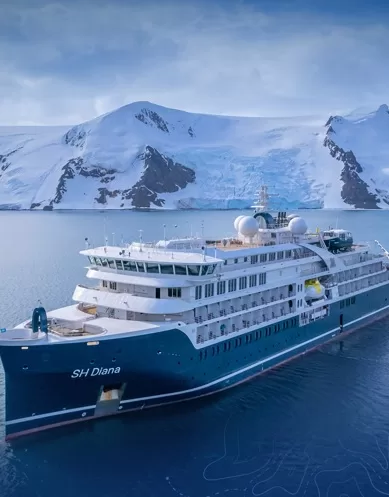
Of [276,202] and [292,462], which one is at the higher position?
[276,202]

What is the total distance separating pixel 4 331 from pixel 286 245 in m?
17.7

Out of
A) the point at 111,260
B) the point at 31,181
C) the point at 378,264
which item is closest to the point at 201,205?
the point at 31,181

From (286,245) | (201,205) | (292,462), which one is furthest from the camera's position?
(201,205)

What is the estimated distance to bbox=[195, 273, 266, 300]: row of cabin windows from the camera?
2772cm

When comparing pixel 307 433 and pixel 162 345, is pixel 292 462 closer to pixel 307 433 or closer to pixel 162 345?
pixel 307 433

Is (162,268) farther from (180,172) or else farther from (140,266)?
(180,172)

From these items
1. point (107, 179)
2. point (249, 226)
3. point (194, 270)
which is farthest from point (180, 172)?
point (194, 270)

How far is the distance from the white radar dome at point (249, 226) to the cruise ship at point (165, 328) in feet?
0.22

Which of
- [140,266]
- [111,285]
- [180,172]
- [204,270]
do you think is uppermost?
[180,172]

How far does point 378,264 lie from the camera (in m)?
45.6

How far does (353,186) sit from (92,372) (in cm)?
17415

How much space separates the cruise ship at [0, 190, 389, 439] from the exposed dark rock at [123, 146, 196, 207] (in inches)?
5931

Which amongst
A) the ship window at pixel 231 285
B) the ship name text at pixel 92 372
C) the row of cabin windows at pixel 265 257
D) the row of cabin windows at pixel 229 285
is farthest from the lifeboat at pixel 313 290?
the ship name text at pixel 92 372

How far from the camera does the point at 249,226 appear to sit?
114ft
